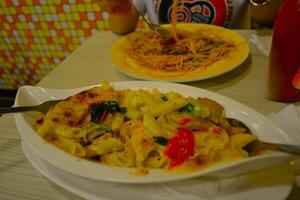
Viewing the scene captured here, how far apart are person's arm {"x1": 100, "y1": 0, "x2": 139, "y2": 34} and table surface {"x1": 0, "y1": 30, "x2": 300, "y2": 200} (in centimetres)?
5

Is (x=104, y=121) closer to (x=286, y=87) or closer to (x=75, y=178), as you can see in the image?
(x=75, y=178)

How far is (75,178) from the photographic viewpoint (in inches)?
21.9

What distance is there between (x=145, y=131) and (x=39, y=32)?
6.98ft

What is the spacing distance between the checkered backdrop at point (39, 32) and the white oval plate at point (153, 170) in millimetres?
1554

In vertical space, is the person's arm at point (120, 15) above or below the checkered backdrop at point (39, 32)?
above

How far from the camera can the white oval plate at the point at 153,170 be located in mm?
445

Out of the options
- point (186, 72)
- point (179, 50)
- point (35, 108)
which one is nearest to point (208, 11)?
point (179, 50)

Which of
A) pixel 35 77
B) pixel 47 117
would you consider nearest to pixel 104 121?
pixel 47 117

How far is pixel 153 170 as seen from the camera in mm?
485

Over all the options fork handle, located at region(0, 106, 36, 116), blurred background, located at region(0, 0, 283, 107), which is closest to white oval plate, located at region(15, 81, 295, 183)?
fork handle, located at region(0, 106, 36, 116)

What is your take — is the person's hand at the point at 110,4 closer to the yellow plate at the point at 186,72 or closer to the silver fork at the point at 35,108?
the yellow plate at the point at 186,72

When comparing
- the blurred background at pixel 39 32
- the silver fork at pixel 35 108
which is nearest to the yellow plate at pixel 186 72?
the silver fork at pixel 35 108

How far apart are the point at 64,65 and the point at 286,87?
708 millimetres

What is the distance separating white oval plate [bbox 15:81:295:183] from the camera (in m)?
0.45
